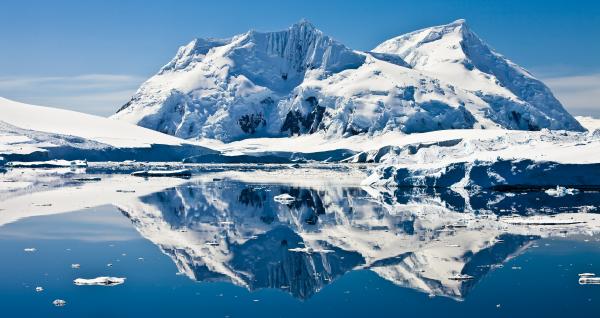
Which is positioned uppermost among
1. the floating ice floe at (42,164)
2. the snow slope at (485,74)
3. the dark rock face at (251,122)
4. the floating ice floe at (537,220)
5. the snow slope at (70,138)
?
the snow slope at (485,74)

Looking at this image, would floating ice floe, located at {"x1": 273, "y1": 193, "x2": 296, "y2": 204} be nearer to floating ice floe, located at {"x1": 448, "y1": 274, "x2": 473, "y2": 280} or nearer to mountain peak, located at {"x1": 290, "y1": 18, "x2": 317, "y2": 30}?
floating ice floe, located at {"x1": 448, "y1": 274, "x2": 473, "y2": 280}

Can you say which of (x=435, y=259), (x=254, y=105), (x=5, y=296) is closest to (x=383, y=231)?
(x=435, y=259)

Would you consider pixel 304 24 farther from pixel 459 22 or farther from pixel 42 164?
pixel 42 164

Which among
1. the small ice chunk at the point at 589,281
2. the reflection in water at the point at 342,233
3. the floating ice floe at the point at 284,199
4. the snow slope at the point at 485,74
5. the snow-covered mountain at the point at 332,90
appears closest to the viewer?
the small ice chunk at the point at 589,281

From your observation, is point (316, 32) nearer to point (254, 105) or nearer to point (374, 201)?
point (254, 105)

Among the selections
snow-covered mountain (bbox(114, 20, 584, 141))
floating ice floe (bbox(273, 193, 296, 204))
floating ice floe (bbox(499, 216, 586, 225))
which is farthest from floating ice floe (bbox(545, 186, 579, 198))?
snow-covered mountain (bbox(114, 20, 584, 141))

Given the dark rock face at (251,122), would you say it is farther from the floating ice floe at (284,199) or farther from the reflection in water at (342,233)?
the floating ice floe at (284,199)

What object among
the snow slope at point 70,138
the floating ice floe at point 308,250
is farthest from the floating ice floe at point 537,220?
the snow slope at point 70,138
